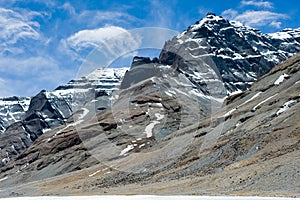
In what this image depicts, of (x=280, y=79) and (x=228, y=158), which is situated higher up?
(x=280, y=79)

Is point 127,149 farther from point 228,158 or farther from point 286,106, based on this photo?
point 228,158

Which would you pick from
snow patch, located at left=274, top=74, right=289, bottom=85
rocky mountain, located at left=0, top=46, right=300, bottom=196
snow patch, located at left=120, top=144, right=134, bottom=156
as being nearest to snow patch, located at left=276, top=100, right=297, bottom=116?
rocky mountain, located at left=0, top=46, right=300, bottom=196

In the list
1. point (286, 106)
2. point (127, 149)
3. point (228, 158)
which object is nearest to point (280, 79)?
point (286, 106)

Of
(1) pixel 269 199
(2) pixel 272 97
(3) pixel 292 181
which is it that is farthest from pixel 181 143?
(1) pixel 269 199

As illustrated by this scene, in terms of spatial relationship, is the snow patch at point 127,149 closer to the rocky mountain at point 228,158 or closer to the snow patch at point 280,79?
the rocky mountain at point 228,158

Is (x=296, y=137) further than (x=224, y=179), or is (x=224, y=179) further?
(x=296, y=137)

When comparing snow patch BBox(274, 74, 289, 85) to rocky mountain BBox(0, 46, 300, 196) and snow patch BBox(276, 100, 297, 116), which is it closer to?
rocky mountain BBox(0, 46, 300, 196)

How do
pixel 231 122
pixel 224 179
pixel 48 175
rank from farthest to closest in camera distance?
pixel 48 175
pixel 231 122
pixel 224 179

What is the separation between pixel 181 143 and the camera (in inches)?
4638

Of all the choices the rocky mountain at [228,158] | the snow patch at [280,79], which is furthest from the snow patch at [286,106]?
the snow patch at [280,79]

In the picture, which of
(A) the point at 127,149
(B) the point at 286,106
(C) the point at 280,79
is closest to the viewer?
(B) the point at 286,106

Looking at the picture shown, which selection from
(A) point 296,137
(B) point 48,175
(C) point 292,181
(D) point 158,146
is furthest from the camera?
(B) point 48,175

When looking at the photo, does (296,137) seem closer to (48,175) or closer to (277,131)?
(277,131)

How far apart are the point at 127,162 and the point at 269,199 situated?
89.2 meters
